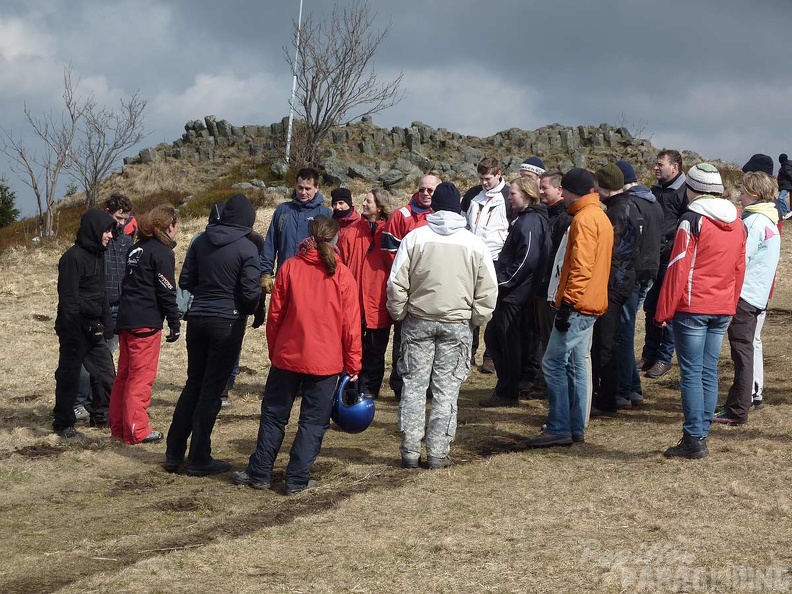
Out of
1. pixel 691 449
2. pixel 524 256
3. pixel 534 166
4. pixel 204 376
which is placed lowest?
pixel 691 449

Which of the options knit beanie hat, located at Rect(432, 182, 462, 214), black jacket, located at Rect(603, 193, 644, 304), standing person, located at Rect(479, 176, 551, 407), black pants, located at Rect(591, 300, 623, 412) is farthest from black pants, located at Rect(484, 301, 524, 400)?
knit beanie hat, located at Rect(432, 182, 462, 214)

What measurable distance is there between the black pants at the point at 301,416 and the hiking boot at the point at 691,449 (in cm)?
248

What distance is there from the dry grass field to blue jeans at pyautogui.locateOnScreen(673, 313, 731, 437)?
0.31 m

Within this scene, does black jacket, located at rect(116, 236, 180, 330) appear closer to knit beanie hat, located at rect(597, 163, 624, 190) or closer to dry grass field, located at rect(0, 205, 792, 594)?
dry grass field, located at rect(0, 205, 792, 594)

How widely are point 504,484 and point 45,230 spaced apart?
24433 millimetres

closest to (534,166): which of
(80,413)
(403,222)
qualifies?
(403,222)

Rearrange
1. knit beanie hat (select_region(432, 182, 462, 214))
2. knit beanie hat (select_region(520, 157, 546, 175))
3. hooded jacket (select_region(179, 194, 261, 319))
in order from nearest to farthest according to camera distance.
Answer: knit beanie hat (select_region(432, 182, 462, 214))
hooded jacket (select_region(179, 194, 261, 319))
knit beanie hat (select_region(520, 157, 546, 175))

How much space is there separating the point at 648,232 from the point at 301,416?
366 cm

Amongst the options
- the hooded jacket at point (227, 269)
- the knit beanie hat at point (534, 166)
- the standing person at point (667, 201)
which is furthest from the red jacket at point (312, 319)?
the standing person at point (667, 201)

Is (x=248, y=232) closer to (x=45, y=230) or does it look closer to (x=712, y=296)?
Answer: (x=712, y=296)

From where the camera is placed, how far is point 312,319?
6195 millimetres

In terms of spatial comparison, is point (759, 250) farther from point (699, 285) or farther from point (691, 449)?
point (691, 449)

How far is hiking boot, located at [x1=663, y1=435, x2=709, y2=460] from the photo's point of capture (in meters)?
6.59

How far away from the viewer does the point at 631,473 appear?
251 inches
